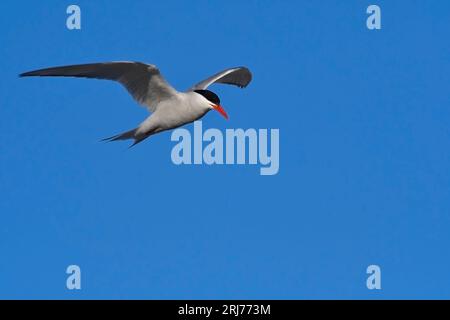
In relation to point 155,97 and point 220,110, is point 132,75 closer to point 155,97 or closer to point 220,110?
point 155,97

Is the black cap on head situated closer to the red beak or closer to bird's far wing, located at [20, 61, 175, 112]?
the red beak

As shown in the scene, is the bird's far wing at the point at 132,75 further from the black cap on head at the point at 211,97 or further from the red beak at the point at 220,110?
the red beak at the point at 220,110

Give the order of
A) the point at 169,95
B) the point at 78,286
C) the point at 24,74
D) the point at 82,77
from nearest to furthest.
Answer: the point at 24,74 < the point at 82,77 < the point at 169,95 < the point at 78,286

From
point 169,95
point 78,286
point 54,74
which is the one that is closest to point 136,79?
point 169,95

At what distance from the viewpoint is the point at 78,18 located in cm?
1088

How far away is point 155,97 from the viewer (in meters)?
9.45

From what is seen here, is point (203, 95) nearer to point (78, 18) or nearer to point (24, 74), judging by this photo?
point (24, 74)

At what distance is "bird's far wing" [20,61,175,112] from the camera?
28.2 ft

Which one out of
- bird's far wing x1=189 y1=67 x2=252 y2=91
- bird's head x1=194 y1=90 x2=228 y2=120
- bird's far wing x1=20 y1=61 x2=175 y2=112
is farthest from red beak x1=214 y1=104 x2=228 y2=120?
bird's far wing x1=189 y1=67 x2=252 y2=91

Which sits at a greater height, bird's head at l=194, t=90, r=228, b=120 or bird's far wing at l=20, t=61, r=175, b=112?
bird's far wing at l=20, t=61, r=175, b=112

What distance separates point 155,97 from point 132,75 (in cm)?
36

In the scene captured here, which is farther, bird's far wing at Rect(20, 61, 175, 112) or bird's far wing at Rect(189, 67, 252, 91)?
bird's far wing at Rect(189, 67, 252, 91)

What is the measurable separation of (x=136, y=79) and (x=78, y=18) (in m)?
1.96
